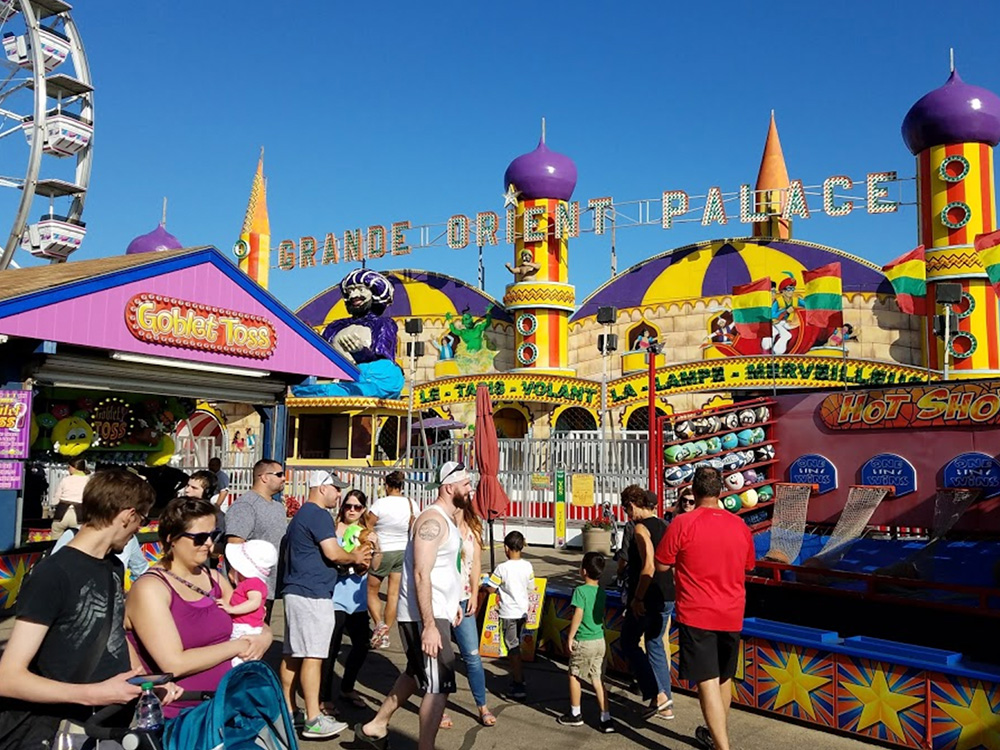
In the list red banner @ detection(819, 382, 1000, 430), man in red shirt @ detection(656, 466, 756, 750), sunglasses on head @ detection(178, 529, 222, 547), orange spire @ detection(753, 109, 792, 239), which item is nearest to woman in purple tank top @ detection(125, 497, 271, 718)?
sunglasses on head @ detection(178, 529, 222, 547)

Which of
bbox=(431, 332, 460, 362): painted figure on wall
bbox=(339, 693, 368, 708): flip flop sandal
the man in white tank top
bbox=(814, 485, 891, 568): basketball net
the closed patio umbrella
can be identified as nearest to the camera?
the man in white tank top

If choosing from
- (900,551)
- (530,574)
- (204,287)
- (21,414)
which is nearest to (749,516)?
(900,551)

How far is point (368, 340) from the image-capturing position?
82.3 feet

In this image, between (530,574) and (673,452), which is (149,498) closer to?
(530,574)

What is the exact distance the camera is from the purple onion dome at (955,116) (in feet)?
79.5

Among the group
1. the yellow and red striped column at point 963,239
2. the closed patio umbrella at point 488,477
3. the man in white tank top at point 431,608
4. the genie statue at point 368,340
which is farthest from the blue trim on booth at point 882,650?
the yellow and red striped column at point 963,239

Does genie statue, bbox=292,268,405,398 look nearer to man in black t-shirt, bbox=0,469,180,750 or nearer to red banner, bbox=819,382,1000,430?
red banner, bbox=819,382,1000,430

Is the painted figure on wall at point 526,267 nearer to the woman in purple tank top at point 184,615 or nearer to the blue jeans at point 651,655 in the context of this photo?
the blue jeans at point 651,655

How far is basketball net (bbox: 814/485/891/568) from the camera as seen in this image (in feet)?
28.8

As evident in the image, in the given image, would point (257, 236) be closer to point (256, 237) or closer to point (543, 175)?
point (256, 237)

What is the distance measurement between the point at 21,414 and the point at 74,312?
1282 mm

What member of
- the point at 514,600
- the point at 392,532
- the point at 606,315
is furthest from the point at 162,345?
the point at 606,315

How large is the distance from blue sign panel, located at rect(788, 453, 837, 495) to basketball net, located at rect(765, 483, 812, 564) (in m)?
0.13

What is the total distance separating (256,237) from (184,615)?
3615 cm
